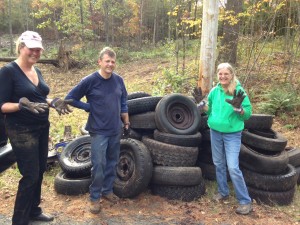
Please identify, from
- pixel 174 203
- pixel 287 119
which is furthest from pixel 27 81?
pixel 287 119

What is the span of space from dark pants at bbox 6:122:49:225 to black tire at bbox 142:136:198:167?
76.6 inches

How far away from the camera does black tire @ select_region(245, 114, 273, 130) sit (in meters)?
6.19

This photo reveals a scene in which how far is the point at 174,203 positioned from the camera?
5461mm

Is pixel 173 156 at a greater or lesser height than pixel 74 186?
greater

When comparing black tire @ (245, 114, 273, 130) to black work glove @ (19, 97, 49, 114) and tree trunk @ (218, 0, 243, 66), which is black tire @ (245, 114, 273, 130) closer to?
black work glove @ (19, 97, 49, 114)

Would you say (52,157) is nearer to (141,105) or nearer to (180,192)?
(141,105)

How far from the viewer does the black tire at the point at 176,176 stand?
5438mm

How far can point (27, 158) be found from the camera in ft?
13.4

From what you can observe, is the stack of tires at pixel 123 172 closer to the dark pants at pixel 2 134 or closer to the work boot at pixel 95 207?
the work boot at pixel 95 207

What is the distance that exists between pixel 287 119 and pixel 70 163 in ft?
22.6

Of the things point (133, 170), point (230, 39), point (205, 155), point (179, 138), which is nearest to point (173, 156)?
point (179, 138)

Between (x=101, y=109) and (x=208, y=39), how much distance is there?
154 inches

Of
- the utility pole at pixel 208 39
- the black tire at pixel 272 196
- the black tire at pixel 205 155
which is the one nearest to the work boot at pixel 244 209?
the black tire at pixel 272 196

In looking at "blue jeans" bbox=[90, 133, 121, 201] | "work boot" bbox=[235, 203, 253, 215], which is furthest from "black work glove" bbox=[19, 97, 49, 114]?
"work boot" bbox=[235, 203, 253, 215]
